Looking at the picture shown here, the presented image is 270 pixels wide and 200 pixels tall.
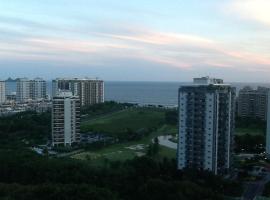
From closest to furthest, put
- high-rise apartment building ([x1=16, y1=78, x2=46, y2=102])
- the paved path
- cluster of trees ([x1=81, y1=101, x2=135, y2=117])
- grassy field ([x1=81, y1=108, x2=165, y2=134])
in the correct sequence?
1. the paved path
2. grassy field ([x1=81, y1=108, x2=165, y2=134])
3. cluster of trees ([x1=81, y1=101, x2=135, y2=117])
4. high-rise apartment building ([x1=16, y1=78, x2=46, y2=102])

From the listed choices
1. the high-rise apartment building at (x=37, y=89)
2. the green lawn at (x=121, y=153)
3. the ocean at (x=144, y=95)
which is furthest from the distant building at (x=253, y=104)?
the high-rise apartment building at (x=37, y=89)

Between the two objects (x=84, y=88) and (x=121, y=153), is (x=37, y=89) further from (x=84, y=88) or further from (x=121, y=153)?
(x=121, y=153)

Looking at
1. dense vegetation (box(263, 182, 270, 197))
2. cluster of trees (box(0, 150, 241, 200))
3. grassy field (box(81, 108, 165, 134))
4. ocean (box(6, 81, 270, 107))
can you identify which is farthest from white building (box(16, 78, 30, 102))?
dense vegetation (box(263, 182, 270, 197))

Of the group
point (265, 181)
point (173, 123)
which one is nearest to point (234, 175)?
point (265, 181)

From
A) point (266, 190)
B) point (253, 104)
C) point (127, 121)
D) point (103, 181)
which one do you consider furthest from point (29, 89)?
point (266, 190)

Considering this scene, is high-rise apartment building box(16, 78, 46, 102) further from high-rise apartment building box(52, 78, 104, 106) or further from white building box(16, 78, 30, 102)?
high-rise apartment building box(52, 78, 104, 106)

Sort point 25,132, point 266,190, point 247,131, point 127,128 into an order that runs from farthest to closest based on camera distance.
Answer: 1. point 127,128
2. point 247,131
3. point 25,132
4. point 266,190
